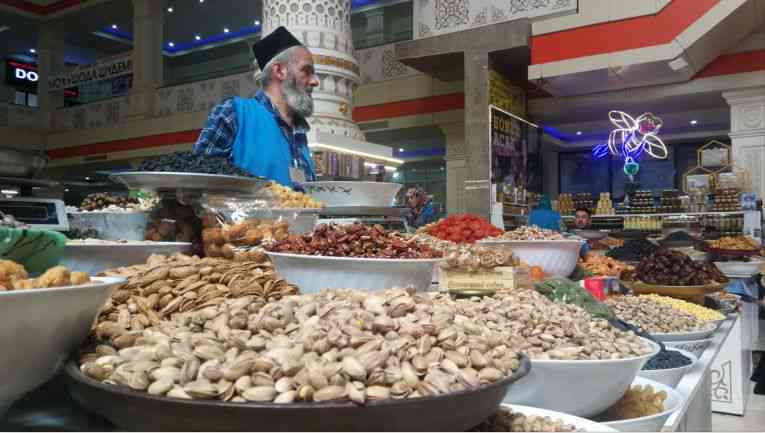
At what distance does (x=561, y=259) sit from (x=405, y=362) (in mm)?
1832

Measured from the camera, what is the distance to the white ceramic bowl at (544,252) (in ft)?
7.57

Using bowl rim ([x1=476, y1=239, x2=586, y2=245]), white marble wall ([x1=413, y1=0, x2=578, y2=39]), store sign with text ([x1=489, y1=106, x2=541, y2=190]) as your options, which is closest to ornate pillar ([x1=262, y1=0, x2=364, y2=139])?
store sign with text ([x1=489, y1=106, x2=541, y2=190])

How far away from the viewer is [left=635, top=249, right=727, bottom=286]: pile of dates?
8.51ft

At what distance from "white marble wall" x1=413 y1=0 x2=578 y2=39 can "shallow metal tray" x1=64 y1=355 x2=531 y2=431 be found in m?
7.31

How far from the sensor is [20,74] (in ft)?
51.0

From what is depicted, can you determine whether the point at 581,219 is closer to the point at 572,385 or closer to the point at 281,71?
the point at 281,71

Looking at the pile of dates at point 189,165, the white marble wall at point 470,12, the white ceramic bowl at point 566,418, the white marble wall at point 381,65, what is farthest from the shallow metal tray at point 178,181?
the white marble wall at point 381,65

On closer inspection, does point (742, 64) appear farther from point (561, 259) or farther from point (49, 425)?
point (49, 425)

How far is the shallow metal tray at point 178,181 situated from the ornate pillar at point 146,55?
11939 millimetres

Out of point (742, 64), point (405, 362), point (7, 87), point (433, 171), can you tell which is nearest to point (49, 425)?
point (405, 362)

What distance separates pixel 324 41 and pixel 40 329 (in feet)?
16.6

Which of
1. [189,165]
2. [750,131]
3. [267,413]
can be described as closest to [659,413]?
[267,413]

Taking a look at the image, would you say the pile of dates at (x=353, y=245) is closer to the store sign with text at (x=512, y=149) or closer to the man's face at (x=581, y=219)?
the store sign with text at (x=512, y=149)

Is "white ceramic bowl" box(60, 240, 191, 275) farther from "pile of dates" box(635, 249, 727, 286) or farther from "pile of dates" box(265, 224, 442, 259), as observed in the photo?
"pile of dates" box(635, 249, 727, 286)
